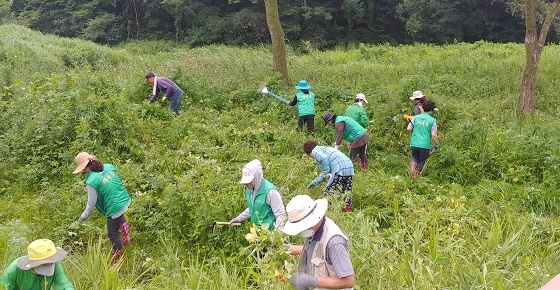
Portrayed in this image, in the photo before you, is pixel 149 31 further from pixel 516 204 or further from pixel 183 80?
pixel 516 204

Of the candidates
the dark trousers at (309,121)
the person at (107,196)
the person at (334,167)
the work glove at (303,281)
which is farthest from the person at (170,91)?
the work glove at (303,281)

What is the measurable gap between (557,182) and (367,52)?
382 inches

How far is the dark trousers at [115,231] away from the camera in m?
4.93

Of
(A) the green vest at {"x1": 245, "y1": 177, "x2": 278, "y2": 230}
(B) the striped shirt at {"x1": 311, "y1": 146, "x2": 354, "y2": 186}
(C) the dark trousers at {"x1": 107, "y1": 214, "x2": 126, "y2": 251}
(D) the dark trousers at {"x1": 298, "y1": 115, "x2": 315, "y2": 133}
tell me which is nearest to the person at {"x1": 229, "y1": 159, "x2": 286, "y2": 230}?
(A) the green vest at {"x1": 245, "y1": 177, "x2": 278, "y2": 230}

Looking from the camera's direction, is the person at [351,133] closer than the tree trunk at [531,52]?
Yes

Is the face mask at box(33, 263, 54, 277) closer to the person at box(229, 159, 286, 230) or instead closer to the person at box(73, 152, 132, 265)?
the person at box(73, 152, 132, 265)

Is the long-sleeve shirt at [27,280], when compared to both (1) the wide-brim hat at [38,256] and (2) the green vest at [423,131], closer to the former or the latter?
(1) the wide-brim hat at [38,256]

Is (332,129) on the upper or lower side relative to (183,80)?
lower

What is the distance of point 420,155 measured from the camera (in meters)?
6.85

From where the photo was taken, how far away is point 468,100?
1025cm

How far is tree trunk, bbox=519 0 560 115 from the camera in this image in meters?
9.10

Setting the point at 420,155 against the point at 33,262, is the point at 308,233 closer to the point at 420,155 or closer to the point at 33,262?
the point at 33,262

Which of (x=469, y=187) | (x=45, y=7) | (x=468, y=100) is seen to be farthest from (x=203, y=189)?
(x=45, y=7)

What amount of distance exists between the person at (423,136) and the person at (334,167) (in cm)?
169
